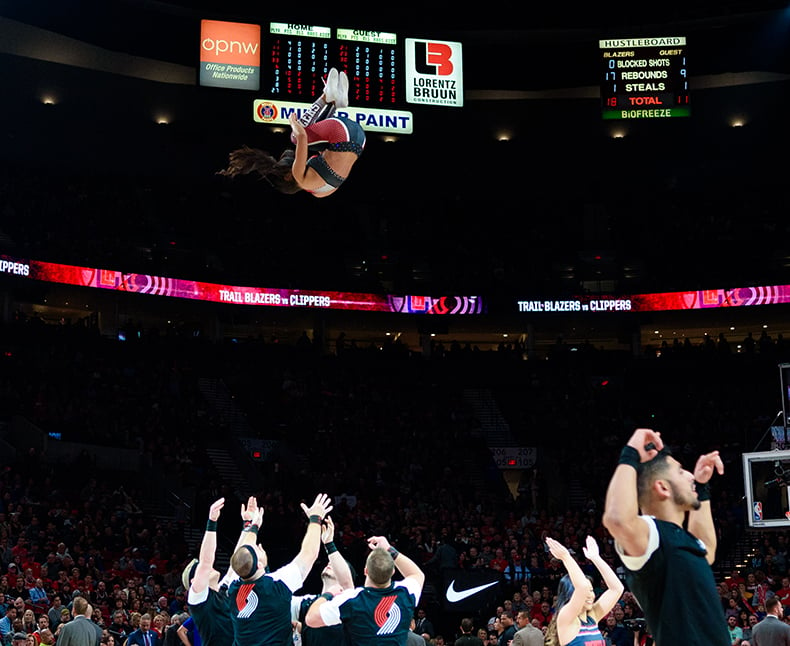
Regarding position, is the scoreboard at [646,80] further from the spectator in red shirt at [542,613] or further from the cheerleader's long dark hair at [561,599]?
the cheerleader's long dark hair at [561,599]

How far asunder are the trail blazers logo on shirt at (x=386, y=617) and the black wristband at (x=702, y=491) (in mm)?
2324

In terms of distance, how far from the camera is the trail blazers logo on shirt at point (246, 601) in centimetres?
713

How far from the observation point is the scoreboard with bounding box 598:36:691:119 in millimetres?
31000

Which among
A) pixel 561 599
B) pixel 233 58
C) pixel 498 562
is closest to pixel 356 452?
pixel 498 562

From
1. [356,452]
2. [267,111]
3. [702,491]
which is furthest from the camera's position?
[356,452]

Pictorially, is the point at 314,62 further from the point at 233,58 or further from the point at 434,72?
the point at 434,72

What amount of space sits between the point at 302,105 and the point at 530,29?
1175 centimetres

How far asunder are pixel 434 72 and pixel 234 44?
18.3 ft

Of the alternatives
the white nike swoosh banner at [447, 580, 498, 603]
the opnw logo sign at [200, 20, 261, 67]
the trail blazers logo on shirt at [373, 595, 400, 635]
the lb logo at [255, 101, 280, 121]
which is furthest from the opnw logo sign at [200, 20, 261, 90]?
the trail blazers logo on shirt at [373, 595, 400, 635]

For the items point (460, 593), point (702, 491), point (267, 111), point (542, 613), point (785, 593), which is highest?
point (267, 111)

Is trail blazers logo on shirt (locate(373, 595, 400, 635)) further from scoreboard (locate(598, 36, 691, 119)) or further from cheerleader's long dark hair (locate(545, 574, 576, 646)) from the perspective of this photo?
scoreboard (locate(598, 36, 691, 119))

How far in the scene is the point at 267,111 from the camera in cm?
2883

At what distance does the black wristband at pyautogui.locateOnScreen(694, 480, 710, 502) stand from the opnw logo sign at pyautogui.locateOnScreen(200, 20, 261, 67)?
85.6 feet

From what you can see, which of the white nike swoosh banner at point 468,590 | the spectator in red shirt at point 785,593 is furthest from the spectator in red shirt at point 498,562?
the spectator in red shirt at point 785,593
